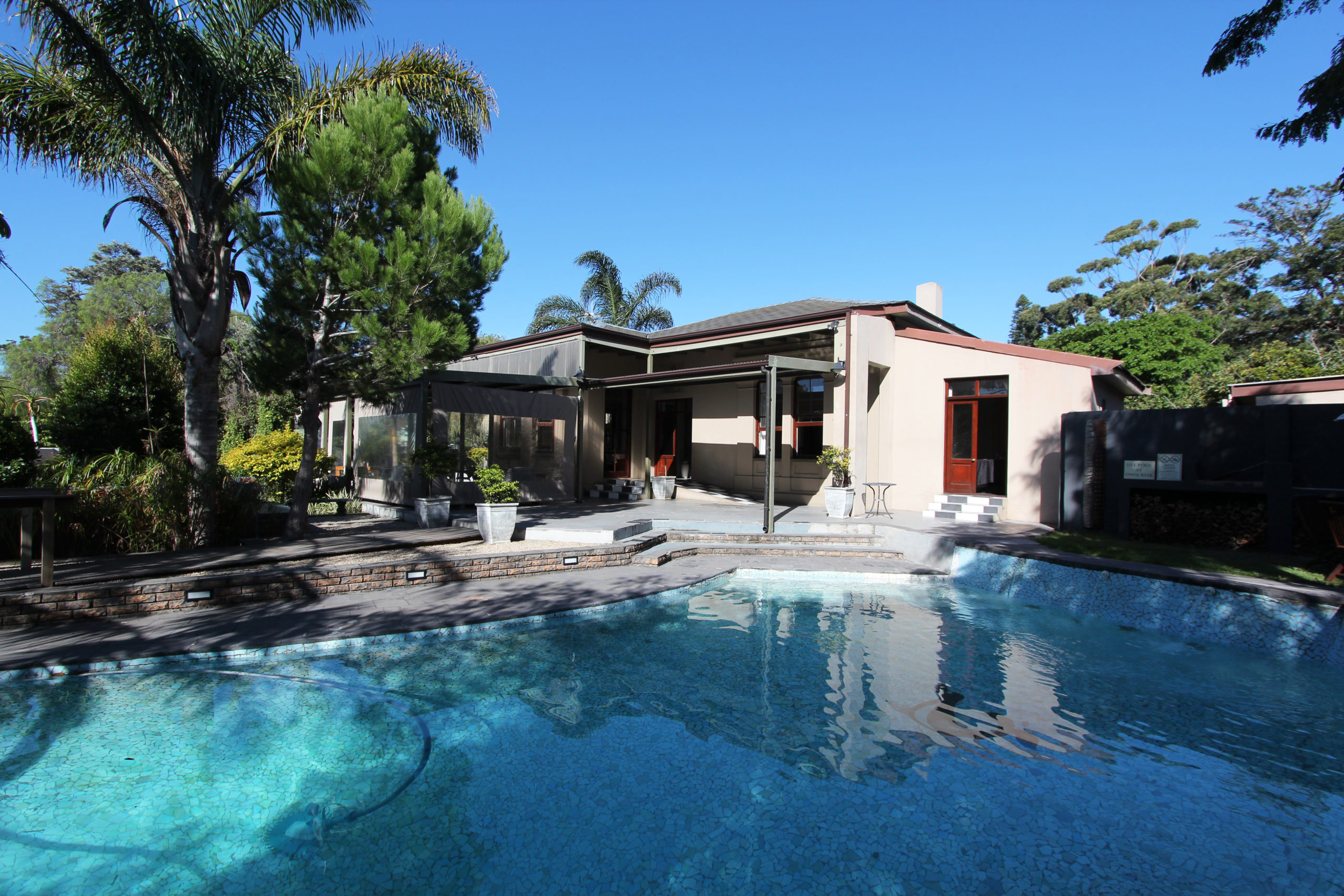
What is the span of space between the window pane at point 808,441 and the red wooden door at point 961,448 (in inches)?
113

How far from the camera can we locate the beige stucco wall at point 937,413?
12164 millimetres

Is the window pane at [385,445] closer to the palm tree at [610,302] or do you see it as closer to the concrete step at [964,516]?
the concrete step at [964,516]

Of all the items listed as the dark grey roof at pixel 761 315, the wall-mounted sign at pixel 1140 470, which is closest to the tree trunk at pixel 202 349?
the dark grey roof at pixel 761 315

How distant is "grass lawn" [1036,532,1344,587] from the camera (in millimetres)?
7359

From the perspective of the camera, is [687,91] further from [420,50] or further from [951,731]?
[951,731]

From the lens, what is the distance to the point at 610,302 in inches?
1046

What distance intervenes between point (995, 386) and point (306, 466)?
12.5 metres

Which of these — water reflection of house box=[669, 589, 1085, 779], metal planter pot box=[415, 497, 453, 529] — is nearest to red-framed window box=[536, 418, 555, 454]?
metal planter pot box=[415, 497, 453, 529]

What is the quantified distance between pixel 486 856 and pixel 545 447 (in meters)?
12.3

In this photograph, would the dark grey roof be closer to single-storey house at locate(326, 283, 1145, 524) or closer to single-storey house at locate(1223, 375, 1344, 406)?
single-storey house at locate(326, 283, 1145, 524)

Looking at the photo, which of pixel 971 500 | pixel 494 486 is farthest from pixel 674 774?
pixel 971 500

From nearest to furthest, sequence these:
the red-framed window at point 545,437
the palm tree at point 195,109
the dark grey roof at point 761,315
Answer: the palm tree at point 195,109 → the dark grey roof at point 761,315 → the red-framed window at point 545,437

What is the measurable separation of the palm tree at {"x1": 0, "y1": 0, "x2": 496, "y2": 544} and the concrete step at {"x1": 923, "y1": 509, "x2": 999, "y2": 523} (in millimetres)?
11322

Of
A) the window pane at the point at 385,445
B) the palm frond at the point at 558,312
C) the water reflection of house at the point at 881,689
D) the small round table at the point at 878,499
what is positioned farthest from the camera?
the palm frond at the point at 558,312
